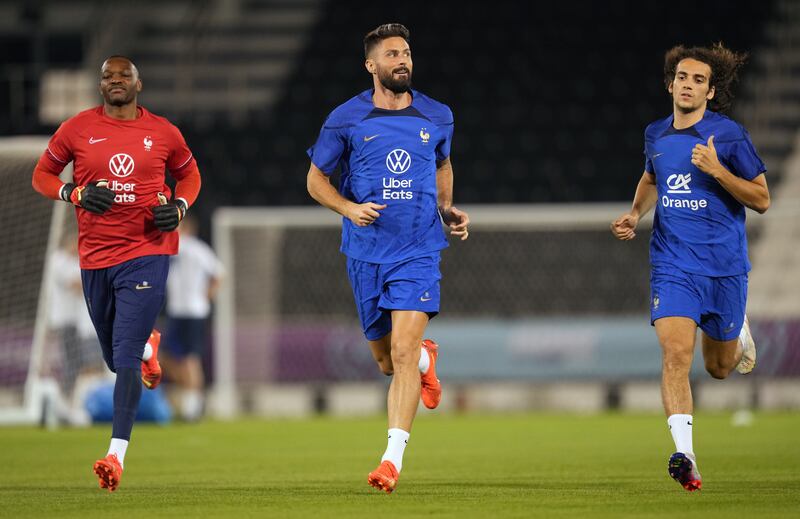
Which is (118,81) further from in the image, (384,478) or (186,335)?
(186,335)

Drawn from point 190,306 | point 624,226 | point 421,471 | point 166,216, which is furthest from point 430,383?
point 190,306

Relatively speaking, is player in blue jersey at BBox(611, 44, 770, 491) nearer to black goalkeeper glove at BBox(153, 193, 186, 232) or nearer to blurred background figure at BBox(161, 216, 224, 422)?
black goalkeeper glove at BBox(153, 193, 186, 232)

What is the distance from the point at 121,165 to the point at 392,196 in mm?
1534

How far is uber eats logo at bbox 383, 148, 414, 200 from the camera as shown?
7.76m

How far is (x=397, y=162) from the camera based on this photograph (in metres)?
7.77

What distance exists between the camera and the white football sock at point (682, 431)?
24.6 ft

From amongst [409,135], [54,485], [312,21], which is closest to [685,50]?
[409,135]

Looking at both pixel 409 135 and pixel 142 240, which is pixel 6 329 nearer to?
pixel 142 240

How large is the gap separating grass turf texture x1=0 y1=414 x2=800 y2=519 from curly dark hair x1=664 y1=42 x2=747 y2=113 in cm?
212

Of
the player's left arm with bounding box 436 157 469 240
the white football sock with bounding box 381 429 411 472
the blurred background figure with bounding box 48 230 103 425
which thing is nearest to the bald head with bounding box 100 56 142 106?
the player's left arm with bounding box 436 157 469 240

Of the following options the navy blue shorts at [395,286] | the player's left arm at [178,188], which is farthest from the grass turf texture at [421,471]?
the player's left arm at [178,188]

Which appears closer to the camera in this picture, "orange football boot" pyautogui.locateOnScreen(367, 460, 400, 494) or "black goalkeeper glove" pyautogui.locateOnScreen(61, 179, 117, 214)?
"orange football boot" pyautogui.locateOnScreen(367, 460, 400, 494)

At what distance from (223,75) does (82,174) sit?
17.8m

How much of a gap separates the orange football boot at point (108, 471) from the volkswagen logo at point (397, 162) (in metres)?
2.06
